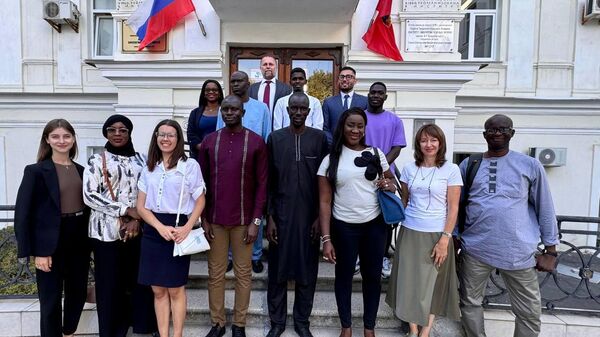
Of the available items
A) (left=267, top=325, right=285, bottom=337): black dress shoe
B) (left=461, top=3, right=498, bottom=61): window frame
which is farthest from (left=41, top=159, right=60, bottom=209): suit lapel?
(left=461, top=3, right=498, bottom=61): window frame

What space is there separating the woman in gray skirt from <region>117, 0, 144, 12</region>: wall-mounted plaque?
4857 millimetres

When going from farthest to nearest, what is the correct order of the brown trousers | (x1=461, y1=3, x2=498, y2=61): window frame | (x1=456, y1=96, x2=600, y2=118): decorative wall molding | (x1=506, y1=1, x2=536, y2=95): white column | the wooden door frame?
(x1=461, y1=3, x2=498, y2=61): window frame → (x1=506, y1=1, x2=536, y2=95): white column → (x1=456, y1=96, x2=600, y2=118): decorative wall molding → the wooden door frame → the brown trousers

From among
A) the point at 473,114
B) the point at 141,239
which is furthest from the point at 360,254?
the point at 473,114

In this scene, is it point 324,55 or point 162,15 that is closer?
point 162,15

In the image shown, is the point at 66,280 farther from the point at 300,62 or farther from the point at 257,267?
the point at 300,62

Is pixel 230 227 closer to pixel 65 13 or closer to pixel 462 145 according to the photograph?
pixel 462 145

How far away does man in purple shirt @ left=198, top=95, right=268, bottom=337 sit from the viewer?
2.94 meters

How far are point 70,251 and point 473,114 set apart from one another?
22.8 ft

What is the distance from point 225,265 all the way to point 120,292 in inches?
36.1

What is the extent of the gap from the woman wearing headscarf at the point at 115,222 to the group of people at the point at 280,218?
0.01m

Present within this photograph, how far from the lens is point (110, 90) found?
7.27 meters

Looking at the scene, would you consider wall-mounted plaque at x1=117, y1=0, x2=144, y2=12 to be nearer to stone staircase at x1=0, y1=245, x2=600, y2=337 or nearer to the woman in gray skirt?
stone staircase at x1=0, y1=245, x2=600, y2=337

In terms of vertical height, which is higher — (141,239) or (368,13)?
(368,13)

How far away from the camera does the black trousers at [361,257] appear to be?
9.68 feet
